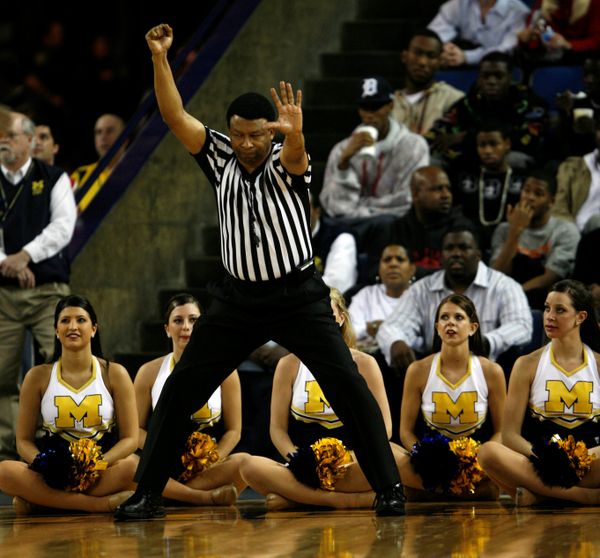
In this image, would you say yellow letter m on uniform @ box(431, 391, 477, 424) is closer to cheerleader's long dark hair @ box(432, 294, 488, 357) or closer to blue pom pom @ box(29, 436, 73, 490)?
cheerleader's long dark hair @ box(432, 294, 488, 357)

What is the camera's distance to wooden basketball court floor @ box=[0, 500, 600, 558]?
4.96 metres

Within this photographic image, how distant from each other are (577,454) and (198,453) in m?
1.71

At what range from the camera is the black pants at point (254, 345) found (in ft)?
19.1

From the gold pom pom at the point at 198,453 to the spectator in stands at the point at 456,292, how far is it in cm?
137

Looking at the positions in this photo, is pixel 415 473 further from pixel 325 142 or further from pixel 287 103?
pixel 325 142

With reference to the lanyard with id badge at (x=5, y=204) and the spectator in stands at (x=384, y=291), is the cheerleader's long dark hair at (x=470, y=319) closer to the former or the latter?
the spectator in stands at (x=384, y=291)

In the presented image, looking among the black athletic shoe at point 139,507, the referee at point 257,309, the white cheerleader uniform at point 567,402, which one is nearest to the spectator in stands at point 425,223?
the white cheerleader uniform at point 567,402

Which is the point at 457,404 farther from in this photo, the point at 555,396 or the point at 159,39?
the point at 159,39

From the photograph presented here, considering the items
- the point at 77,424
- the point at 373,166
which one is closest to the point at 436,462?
the point at 77,424

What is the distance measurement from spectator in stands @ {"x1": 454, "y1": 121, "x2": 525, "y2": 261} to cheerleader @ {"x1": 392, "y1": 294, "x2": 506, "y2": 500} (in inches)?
74.8

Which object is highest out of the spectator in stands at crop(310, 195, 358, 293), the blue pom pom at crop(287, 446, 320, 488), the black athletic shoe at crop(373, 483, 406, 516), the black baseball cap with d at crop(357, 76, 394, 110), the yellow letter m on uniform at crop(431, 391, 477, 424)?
the black baseball cap with d at crop(357, 76, 394, 110)

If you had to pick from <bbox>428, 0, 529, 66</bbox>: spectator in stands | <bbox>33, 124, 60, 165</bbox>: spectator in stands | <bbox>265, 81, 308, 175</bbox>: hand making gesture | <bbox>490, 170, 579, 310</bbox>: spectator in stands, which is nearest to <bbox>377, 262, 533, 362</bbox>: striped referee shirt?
<bbox>490, 170, 579, 310</bbox>: spectator in stands

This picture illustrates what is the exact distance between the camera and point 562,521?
19.2 feet

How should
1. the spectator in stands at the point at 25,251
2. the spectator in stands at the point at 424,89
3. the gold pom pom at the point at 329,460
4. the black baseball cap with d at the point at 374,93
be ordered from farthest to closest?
the spectator in stands at the point at 424,89 → the black baseball cap with d at the point at 374,93 → the spectator in stands at the point at 25,251 → the gold pom pom at the point at 329,460
